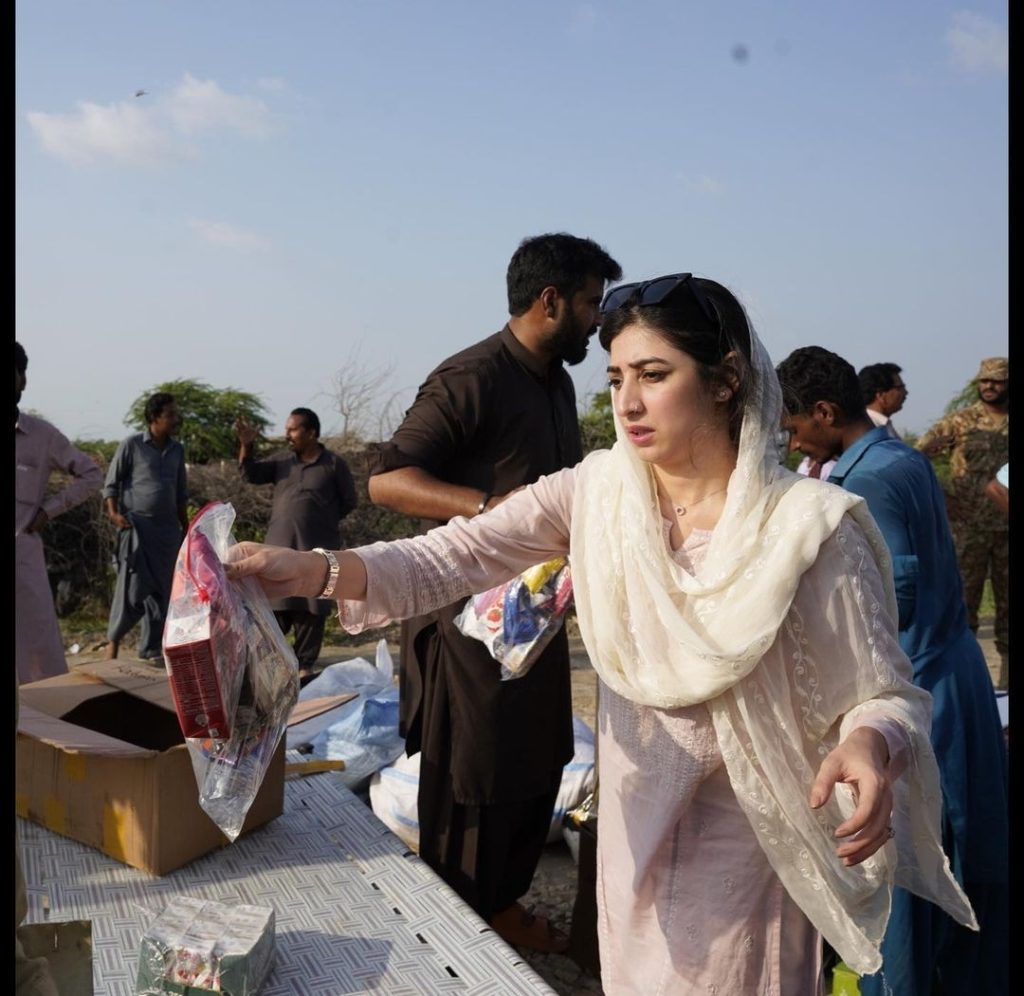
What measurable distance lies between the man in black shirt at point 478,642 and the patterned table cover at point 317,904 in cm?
37

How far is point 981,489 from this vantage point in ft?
23.2

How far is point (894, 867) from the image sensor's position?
1747 mm

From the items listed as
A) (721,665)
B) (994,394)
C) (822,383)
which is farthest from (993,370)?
(721,665)

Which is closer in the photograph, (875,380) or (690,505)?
(690,505)

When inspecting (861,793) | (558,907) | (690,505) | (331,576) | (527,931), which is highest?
(690,505)

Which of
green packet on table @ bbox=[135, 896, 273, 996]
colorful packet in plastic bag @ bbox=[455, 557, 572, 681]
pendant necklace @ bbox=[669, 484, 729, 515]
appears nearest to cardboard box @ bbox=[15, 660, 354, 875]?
green packet on table @ bbox=[135, 896, 273, 996]

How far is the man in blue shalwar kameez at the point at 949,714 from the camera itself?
276 cm

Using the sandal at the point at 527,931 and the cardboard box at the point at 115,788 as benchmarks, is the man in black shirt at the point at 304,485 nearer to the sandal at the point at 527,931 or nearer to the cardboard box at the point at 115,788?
the sandal at the point at 527,931

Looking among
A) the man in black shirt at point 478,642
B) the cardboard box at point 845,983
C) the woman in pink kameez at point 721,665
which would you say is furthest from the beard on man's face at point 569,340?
the cardboard box at point 845,983

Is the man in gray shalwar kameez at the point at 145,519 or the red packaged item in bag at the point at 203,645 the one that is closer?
the red packaged item in bag at the point at 203,645

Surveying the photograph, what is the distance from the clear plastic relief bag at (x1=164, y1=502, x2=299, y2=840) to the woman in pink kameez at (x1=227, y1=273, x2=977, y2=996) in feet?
0.28

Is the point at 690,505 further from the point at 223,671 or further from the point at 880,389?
the point at 880,389

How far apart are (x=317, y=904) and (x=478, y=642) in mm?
880

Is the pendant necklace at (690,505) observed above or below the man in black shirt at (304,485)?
above
